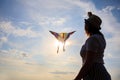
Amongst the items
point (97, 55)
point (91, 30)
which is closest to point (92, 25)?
point (91, 30)

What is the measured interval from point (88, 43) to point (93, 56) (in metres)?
0.29

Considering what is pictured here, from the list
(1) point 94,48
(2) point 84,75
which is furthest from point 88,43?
(2) point 84,75

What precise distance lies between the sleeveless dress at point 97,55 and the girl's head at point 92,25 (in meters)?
0.15

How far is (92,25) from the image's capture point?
6.62 m

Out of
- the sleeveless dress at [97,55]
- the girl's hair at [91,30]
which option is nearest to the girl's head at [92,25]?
the girl's hair at [91,30]

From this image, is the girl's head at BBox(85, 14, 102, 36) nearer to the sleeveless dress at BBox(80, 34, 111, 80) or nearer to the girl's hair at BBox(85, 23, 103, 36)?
the girl's hair at BBox(85, 23, 103, 36)

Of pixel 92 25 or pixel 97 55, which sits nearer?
pixel 97 55

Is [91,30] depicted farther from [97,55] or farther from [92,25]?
[97,55]

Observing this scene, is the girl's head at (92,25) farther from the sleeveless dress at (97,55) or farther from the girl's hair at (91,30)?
the sleeveless dress at (97,55)

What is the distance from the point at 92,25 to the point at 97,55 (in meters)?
0.66

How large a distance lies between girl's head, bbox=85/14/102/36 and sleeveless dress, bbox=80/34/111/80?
0.48 ft

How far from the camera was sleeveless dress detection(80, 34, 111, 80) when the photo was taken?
623 centimetres

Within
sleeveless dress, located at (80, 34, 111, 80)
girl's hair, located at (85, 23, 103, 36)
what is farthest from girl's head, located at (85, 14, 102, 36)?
sleeveless dress, located at (80, 34, 111, 80)

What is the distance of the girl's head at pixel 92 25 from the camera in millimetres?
6617
